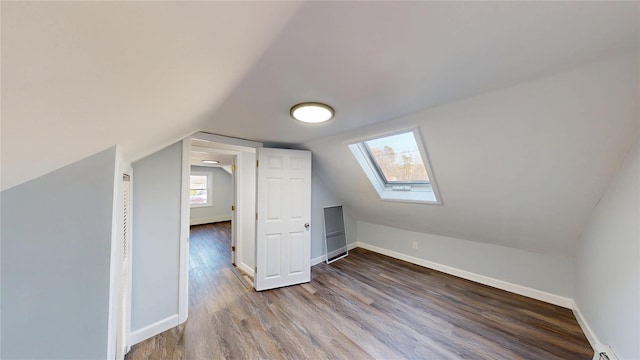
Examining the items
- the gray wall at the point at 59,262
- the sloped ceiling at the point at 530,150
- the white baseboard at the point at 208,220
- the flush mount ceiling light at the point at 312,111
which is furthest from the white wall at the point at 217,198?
the gray wall at the point at 59,262

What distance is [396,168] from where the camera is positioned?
279 centimetres

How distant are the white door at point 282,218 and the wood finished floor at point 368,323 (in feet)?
0.67

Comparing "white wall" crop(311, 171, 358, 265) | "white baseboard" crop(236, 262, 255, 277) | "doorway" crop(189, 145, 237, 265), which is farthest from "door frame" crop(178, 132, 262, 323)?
"doorway" crop(189, 145, 237, 265)

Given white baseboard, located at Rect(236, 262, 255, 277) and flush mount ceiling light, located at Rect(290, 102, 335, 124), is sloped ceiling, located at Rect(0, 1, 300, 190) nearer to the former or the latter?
flush mount ceiling light, located at Rect(290, 102, 335, 124)

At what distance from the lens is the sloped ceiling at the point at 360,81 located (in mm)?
388

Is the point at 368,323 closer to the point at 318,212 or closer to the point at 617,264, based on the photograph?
the point at 318,212

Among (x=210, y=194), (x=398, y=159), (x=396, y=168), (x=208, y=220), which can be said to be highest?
(x=398, y=159)

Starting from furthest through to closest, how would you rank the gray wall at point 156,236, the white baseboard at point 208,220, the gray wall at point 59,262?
the white baseboard at point 208,220 < the gray wall at point 156,236 < the gray wall at point 59,262

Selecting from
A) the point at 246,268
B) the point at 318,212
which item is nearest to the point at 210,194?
the point at 246,268

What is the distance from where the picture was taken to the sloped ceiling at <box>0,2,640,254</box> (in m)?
0.39

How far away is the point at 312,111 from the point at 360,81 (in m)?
0.47

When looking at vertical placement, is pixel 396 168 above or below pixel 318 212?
above

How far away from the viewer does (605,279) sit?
160 cm

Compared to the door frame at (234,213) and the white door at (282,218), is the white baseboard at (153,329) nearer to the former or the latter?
the door frame at (234,213)
